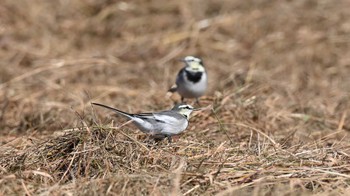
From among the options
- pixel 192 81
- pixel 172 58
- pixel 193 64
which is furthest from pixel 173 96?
pixel 172 58

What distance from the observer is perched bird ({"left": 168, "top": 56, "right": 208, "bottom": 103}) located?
8.55m

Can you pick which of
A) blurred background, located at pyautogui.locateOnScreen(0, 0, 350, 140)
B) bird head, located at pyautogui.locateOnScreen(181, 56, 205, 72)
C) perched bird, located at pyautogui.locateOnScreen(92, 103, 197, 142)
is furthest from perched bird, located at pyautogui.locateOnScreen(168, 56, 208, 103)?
perched bird, located at pyautogui.locateOnScreen(92, 103, 197, 142)

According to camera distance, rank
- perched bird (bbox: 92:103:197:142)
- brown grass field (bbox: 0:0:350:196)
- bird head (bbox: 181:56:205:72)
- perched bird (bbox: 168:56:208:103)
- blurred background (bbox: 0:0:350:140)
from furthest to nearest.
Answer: bird head (bbox: 181:56:205:72)
perched bird (bbox: 168:56:208:103)
blurred background (bbox: 0:0:350:140)
perched bird (bbox: 92:103:197:142)
brown grass field (bbox: 0:0:350:196)

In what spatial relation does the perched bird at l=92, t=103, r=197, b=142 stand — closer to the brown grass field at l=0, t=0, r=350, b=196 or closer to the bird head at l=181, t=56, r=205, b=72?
the brown grass field at l=0, t=0, r=350, b=196

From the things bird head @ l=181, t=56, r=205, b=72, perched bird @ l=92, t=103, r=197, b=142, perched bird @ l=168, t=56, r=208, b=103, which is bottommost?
perched bird @ l=92, t=103, r=197, b=142

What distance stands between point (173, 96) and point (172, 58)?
2380 mm

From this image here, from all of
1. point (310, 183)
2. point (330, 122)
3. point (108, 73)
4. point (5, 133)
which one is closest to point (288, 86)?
point (330, 122)

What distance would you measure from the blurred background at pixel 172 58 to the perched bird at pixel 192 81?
158 mm

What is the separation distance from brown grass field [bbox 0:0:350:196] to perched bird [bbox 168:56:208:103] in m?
0.17

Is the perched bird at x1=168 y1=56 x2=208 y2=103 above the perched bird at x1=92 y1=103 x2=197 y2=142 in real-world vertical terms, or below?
above

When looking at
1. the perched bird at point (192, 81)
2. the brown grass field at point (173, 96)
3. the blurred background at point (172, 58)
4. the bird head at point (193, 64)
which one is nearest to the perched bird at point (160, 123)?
the brown grass field at point (173, 96)

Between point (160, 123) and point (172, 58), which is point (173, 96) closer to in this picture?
point (172, 58)

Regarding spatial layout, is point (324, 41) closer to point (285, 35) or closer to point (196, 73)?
point (285, 35)

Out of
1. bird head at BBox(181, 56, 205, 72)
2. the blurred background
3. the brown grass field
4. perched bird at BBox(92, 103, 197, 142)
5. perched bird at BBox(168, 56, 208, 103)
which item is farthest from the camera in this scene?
bird head at BBox(181, 56, 205, 72)
